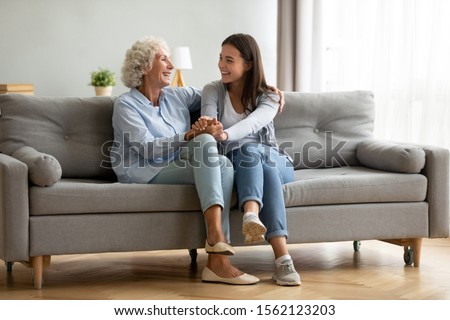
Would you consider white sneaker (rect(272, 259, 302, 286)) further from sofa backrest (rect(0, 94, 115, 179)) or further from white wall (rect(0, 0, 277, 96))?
white wall (rect(0, 0, 277, 96))

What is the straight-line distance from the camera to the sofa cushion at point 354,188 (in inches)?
137

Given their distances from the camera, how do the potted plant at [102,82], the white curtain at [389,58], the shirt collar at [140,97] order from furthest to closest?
1. the potted plant at [102,82]
2. the white curtain at [389,58]
3. the shirt collar at [140,97]

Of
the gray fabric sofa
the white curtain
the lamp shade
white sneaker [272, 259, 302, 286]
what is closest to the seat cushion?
the gray fabric sofa

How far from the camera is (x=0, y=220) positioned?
3176mm

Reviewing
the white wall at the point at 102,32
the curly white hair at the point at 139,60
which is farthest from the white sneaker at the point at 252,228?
the white wall at the point at 102,32

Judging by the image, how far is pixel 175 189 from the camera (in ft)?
11.0

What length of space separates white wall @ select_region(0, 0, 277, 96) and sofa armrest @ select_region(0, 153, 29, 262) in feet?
12.1

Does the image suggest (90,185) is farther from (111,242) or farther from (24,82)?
(24,82)

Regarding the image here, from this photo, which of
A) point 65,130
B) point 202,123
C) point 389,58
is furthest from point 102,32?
point 202,123

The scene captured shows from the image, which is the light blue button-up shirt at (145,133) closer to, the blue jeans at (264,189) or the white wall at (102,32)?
the blue jeans at (264,189)

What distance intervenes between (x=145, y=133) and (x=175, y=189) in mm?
318

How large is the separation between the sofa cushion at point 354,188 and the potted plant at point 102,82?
10.3 feet

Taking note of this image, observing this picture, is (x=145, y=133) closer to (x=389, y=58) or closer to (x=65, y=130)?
(x=65, y=130)

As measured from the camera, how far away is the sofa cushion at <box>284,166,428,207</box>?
3.48 meters
